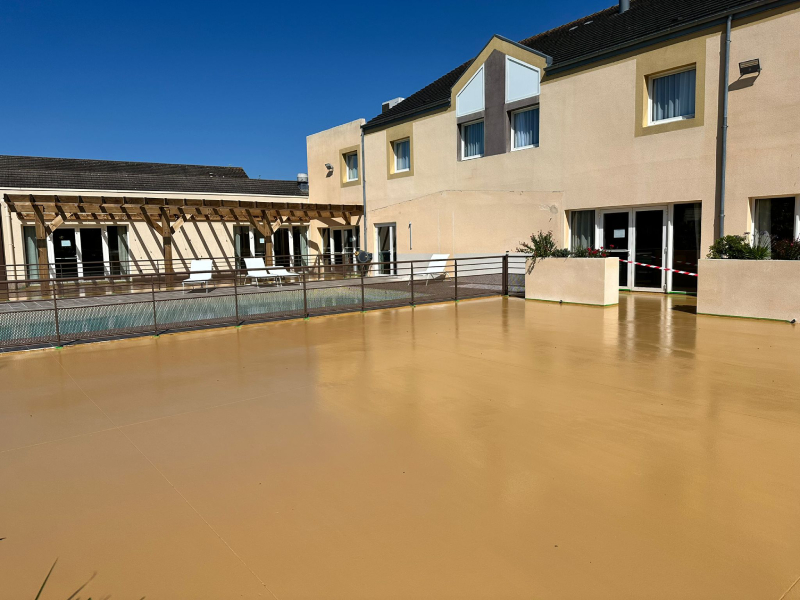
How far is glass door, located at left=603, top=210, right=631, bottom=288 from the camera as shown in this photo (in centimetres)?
1323

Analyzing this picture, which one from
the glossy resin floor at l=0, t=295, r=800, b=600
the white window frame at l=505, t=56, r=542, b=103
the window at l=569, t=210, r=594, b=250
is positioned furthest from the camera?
the white window frame at l=505, t=56, r=542, b=103

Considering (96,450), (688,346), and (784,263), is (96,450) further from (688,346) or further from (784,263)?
(784,263)

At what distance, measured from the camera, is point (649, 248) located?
12.9 meters

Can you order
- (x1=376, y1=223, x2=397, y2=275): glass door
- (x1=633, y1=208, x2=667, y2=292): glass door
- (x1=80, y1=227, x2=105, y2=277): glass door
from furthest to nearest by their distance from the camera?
(x1=80, y1=227, x2=105, y2=277): glass door
(x1=376, y1=223, x2=397, y2=275): glass door
(x1=633, y1=208, x2=667, y2=292): glass door

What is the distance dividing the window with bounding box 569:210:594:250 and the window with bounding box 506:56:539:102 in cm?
340

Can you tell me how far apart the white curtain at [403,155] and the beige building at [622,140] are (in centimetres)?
39

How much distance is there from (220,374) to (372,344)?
228 cm

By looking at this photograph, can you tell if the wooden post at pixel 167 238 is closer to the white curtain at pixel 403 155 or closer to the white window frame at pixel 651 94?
the white curtain at pixel 403 155

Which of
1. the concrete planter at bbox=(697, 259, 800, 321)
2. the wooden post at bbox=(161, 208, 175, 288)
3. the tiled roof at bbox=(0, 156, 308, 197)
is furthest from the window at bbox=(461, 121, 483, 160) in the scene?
the tiled roof at bbox=(0, 156, 308, 197)

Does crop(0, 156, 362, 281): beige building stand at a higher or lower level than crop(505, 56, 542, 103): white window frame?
lower

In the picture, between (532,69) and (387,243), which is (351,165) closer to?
(387,243)

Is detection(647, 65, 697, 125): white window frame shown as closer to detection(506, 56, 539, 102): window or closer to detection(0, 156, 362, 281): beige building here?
detection(506, 56, 539, 102): window

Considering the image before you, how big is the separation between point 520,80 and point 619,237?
5.11 meters

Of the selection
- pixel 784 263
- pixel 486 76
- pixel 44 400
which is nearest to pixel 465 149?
pixel 486 76
